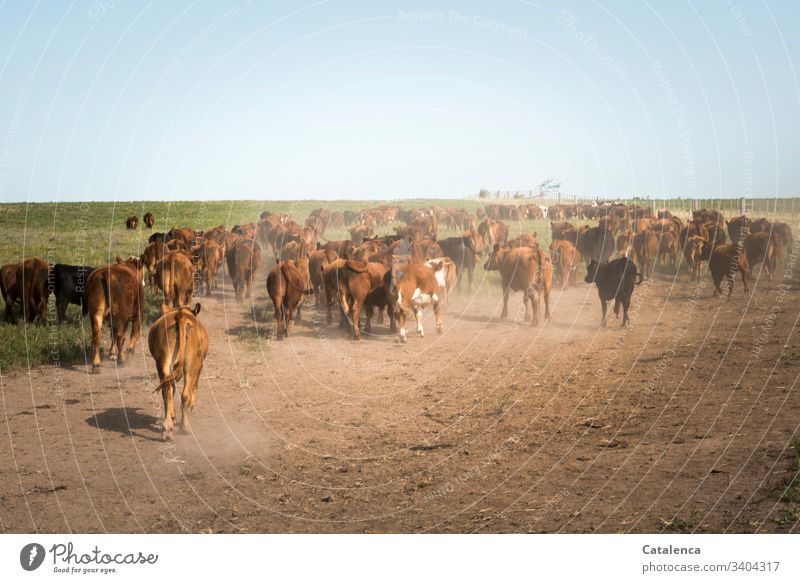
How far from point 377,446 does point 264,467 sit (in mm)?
1828

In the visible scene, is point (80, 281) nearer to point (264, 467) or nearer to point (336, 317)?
point (336, 317)

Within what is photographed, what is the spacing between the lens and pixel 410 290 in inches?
773

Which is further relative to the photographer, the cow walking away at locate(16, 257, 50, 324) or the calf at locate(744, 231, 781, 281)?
the calf at locate(744, 231, 781, 281)

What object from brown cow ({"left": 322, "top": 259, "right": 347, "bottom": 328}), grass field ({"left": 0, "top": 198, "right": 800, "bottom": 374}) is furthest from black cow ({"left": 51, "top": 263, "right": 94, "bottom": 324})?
brown cow ({"left": 322, "top": 259, "right": 347, "bottom": 328})

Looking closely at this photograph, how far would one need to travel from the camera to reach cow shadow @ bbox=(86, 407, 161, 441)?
1203cm

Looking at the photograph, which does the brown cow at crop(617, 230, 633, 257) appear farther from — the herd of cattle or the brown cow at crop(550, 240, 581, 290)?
the brown cow at crop(550, 240, 581, 290)

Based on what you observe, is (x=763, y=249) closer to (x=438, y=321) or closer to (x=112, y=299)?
(x=438, y=321)

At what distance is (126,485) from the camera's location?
387 inches

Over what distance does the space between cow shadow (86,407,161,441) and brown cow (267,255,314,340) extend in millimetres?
7004

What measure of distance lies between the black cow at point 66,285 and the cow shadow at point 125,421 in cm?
714

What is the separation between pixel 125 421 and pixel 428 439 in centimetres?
505

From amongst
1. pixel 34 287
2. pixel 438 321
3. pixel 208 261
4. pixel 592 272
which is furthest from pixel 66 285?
pixel 592 272
